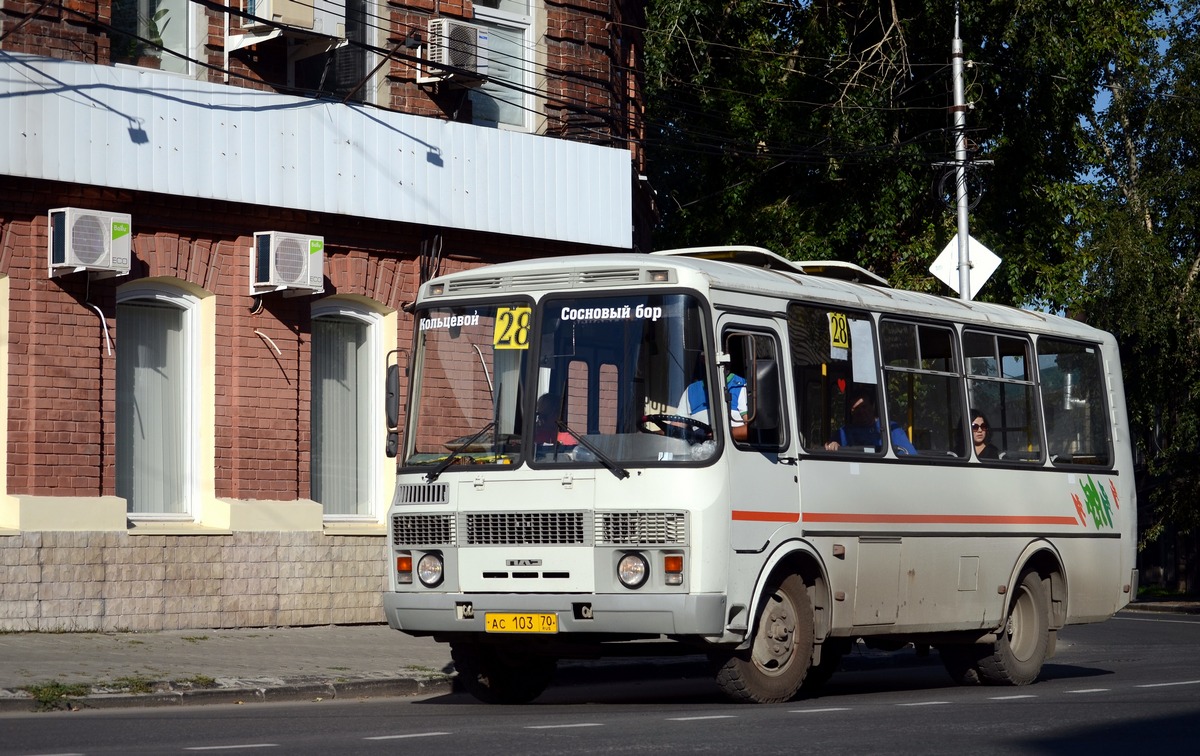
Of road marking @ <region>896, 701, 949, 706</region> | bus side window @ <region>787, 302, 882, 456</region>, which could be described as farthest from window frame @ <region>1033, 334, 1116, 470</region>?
road marking @ <region>896, 701, 949, 706</region>

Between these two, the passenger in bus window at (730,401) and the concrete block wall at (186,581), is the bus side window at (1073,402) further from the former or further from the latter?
the concrete block wall at (186,581)

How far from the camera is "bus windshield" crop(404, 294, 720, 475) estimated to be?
11.6 meters

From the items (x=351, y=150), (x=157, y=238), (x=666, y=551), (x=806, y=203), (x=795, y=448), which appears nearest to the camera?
(x=666, y=551)

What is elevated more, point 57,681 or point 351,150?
point 351,150

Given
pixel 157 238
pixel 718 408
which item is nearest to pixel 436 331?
pixel 718 408

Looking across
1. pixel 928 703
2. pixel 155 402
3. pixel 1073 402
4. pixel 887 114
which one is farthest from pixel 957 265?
pixel 928 703

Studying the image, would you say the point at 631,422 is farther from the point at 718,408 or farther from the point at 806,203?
the point at 806,203

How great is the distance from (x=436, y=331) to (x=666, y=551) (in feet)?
7.81

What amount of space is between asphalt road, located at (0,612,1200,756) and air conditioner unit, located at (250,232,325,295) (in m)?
5.49

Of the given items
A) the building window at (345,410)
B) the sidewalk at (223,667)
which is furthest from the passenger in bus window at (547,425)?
the building window at (345,410)

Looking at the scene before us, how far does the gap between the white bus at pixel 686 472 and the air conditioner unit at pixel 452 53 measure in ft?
23.3

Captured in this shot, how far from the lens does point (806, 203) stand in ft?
99.0

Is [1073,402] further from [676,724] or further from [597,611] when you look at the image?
[676,724]

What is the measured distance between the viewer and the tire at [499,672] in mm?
12711
